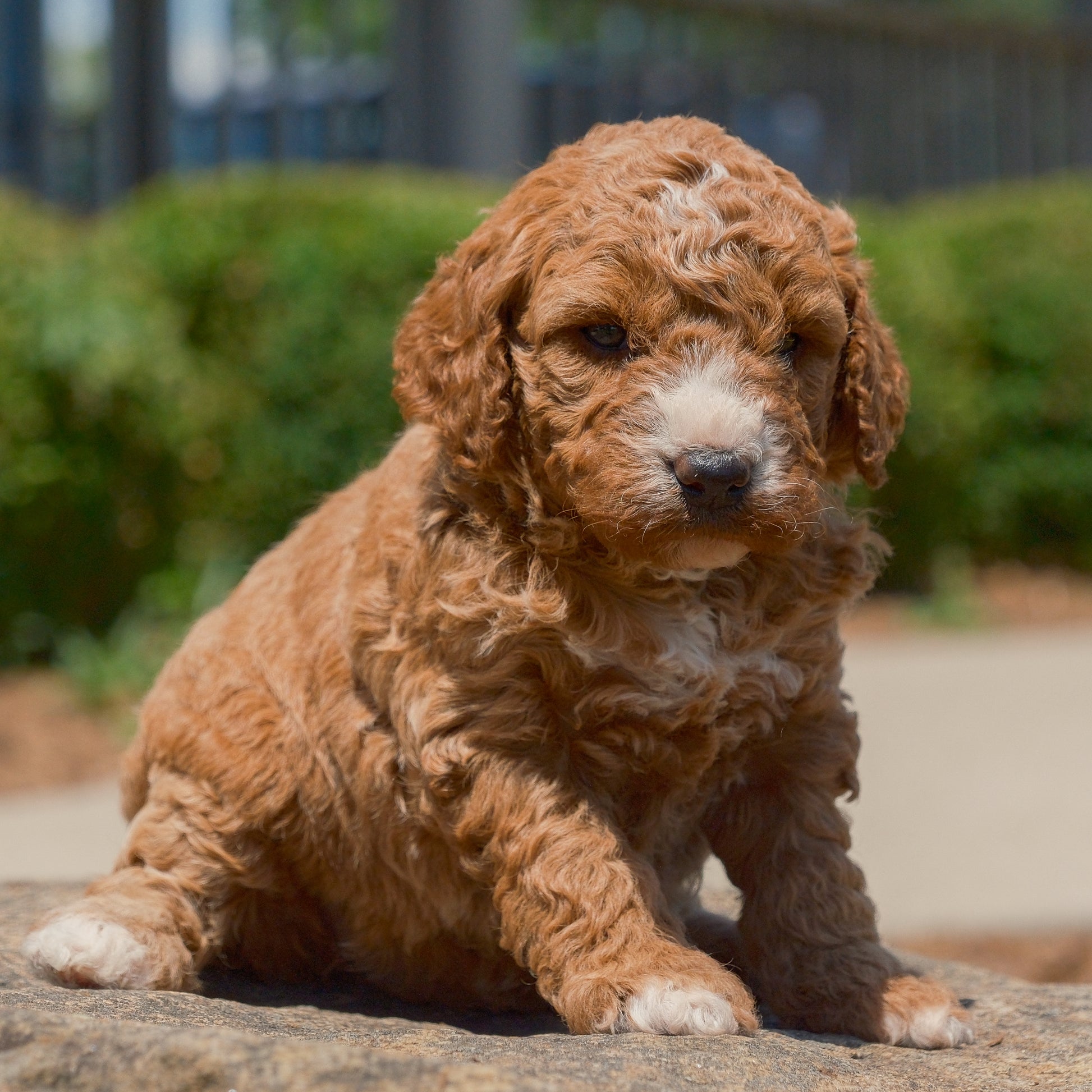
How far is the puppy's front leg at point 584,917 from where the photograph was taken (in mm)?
3047

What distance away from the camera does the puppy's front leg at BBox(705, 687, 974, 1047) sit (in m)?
3.39

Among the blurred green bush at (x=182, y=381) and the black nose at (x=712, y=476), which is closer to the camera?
the black nose at (x=712, y=476)

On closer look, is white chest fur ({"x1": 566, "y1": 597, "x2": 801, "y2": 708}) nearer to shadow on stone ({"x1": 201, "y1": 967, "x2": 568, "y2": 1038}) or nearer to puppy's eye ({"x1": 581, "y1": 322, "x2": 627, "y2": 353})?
puppy's eye ({"x1": 581, "y1": 322, "x2": 627, "y2": 353})

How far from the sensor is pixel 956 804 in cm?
782

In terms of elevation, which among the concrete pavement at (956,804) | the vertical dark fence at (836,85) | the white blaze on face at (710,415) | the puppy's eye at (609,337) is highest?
the vertical dark fence at (836,85)

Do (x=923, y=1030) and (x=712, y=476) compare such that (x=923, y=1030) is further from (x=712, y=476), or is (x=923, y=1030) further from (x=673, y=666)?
(x=712, y=476)

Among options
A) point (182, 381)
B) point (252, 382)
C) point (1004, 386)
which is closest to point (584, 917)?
point (182, 381)

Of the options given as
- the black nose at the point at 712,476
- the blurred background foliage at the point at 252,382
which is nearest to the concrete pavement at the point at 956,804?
the blurred background foliage at the point at 252,382

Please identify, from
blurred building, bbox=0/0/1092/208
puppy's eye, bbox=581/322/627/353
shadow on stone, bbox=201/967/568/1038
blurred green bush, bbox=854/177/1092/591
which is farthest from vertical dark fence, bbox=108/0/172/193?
puppy's eye, bbox=581/322/627/353

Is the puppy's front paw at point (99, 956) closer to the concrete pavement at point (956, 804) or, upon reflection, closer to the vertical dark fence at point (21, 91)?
the concrete pavement at point (956, 804)

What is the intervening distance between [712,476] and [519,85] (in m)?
11.1

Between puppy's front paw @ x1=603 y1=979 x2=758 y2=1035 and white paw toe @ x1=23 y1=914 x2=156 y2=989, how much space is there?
1090 millimetres

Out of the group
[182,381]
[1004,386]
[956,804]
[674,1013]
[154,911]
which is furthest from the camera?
[1004,386]

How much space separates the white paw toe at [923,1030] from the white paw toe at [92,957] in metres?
1.62
